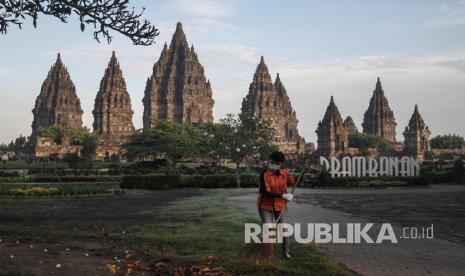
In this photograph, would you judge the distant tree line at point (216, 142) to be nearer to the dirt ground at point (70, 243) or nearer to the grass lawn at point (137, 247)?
the dirt ground at point (70, 243)

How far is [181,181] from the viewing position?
124ft

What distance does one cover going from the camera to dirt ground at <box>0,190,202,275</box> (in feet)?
24.7

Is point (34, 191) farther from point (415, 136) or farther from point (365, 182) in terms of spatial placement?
point (415, 136)

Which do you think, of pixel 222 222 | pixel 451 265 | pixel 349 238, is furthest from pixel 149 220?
pixel 451 265

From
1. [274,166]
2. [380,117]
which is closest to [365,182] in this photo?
[274,166]

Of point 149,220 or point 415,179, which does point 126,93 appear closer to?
point 415,179

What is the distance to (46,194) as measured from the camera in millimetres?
25656

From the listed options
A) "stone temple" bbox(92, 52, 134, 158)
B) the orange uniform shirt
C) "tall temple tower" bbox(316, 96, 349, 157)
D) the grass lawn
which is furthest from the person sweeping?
"stone temple" bbox(92, 52, 134, 158)

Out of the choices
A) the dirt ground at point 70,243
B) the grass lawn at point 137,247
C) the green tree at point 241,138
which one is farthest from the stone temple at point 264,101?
the grass lawn at point 137,247

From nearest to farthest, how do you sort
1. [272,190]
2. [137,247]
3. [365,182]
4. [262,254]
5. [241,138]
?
[262,254] → [272,190] → [137,247] → [365,182] → [241,138]

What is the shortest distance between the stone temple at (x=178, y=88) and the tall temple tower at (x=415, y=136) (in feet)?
171

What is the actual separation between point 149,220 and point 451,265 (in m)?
8.85

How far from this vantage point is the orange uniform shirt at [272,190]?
808 centimetres
